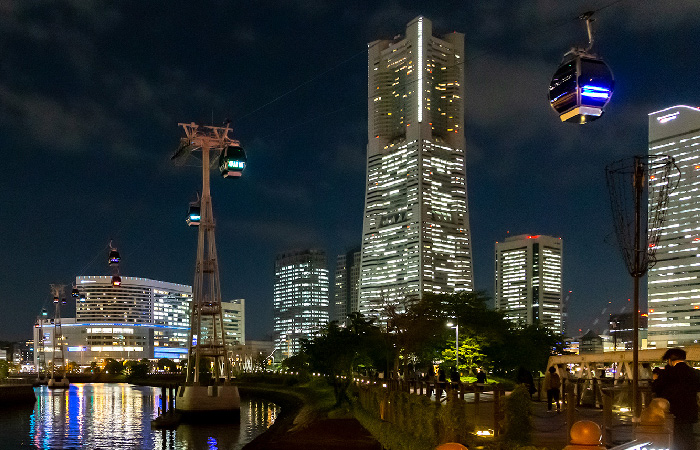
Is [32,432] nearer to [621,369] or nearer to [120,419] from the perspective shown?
[120,419]

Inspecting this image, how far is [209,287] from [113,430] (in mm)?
10317

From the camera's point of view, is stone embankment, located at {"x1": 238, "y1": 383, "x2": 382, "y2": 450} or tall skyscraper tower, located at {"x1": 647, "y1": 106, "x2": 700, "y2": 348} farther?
tall skyscraper tower, located at {"x1": 647, "y1": 106, "x2": 700, "y2": 348}

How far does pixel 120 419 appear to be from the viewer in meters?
53.4

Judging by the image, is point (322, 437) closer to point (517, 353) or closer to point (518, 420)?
point (518, 420)

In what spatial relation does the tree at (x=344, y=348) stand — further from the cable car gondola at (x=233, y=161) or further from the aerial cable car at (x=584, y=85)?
the aerial cable car at (x=584, y=85)

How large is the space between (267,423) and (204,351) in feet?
22.3

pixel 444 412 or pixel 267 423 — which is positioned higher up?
pixel 444 412

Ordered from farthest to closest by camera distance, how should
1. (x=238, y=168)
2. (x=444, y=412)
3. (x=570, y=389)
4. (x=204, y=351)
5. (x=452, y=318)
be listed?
(x=452, y=318), (x=204, y=351), (x=238, y=168), (x=444, y=412), (x=570, y=389)

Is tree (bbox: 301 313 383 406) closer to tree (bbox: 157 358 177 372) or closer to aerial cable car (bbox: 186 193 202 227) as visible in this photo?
aerial cable car (bbox: 186 193 202 227)

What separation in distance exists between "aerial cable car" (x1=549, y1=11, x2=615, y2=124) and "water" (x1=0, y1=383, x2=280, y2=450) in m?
26.3

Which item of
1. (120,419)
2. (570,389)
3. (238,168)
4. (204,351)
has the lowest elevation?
(120,419)

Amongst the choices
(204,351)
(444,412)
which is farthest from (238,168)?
(444,412)

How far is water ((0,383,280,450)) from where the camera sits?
38.0 meters

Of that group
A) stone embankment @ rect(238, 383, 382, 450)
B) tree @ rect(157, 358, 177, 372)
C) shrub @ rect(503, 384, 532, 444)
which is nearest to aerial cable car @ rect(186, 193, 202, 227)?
stone embankment @ rect(238, 383, 382, 450)
